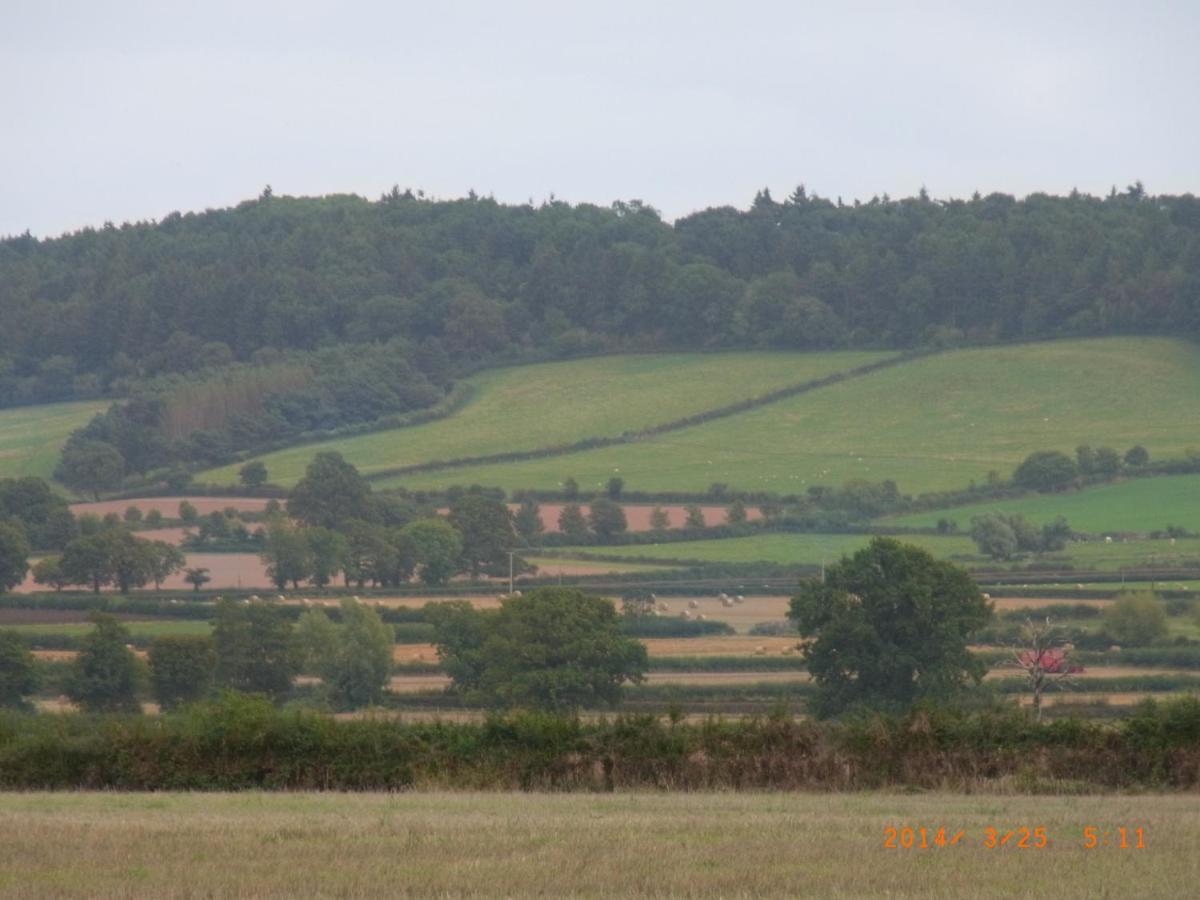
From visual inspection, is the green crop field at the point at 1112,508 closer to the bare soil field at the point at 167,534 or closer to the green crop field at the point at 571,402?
the green crop field at the point at 571,402

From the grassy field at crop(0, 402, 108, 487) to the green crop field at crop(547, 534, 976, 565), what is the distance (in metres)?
42.1

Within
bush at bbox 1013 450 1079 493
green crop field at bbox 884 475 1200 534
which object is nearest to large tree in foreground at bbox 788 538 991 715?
green crop field at bbox 884 475 1200 534

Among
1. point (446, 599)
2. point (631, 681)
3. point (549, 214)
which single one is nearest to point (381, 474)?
point (446, 599)

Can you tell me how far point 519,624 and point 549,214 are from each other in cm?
13210

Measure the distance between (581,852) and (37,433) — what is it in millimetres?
110918

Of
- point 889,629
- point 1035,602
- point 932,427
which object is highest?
point 932,427

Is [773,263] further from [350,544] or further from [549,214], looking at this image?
[350,544]

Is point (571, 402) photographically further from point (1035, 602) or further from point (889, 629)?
point (889, 629)

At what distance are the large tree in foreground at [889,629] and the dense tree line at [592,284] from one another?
270 ft

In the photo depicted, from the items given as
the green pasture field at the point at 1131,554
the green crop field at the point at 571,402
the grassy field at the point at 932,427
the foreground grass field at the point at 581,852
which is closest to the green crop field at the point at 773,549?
the green pasture field at the point at 1131,554

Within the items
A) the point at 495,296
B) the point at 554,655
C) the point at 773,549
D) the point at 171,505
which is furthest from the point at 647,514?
the point at 495,296

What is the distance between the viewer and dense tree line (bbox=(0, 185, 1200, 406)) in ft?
441

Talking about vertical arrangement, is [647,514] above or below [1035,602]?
above

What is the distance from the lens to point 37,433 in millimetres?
117812
